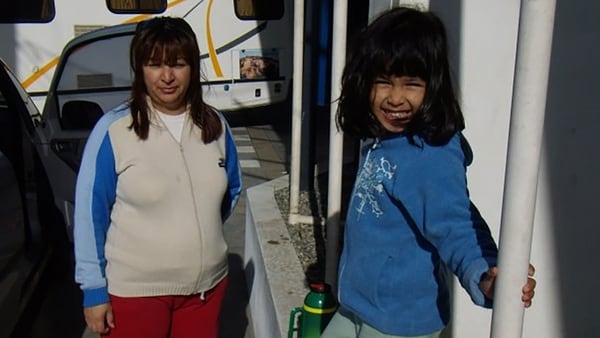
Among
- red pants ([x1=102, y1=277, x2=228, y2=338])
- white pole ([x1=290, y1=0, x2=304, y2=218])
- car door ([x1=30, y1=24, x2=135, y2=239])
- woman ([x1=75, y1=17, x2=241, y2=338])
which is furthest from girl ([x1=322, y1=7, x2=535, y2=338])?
car door ([x1=30, y1=24, x2=135, y2=239])

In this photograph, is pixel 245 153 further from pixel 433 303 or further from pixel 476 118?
pixel 433 303

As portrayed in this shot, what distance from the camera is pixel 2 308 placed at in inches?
132

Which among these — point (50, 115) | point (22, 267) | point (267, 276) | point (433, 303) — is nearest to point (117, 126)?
point (433, 303)

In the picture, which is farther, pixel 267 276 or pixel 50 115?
pixel 50 115

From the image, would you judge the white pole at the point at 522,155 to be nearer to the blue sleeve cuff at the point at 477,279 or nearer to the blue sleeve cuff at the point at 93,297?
the blue sleeve cuff at the point at 477,279

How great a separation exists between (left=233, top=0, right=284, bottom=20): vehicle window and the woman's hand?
8753 millimetres

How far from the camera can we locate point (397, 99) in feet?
5.93

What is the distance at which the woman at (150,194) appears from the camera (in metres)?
2.26

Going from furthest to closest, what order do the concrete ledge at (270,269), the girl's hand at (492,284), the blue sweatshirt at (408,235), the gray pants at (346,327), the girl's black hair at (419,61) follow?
the concrete ledge at (270,269), the gray pants at (346,327), the girl's black hair at (419,61), the blue sweatshirt at (408,235), the girl's hand at (492,284)

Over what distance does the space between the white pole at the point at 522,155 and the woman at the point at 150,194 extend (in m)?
1.26

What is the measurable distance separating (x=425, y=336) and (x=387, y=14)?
0.90m

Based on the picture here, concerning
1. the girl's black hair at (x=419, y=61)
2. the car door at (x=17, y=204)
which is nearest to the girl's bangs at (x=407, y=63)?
the girl's black hair at (x=419, y=61)

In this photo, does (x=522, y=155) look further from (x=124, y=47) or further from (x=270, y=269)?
(x=124, y=47)

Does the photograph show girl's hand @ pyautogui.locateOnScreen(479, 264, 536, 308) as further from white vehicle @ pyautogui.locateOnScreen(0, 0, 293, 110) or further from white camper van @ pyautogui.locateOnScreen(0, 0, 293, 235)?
white vehicle @ pyautogui.locateOnScreen(0, 0, 293, 110)
